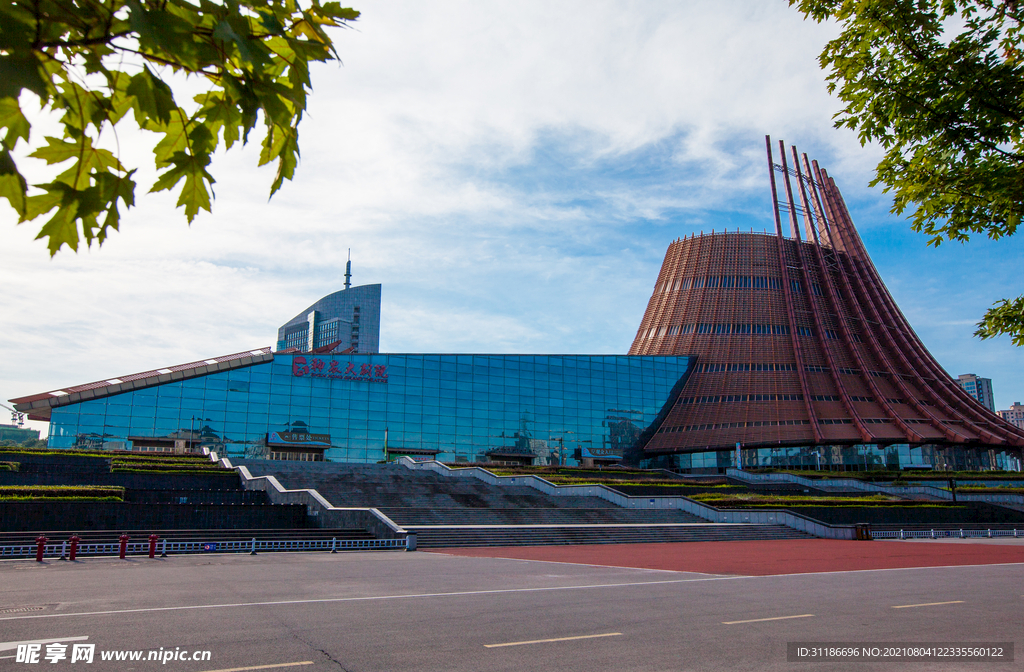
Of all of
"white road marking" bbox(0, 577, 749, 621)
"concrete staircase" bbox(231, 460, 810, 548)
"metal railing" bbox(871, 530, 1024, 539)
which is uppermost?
"white road marking" bbox(0, 577, 749, 621)

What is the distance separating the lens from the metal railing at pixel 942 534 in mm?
31172

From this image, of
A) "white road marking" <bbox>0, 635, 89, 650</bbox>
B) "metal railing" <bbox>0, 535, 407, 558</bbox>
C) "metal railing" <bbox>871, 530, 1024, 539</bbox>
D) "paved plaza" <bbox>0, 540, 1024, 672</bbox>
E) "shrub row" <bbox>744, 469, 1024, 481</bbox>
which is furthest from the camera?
"shrub row" <bbox>744, 469, 1024, 481</bbox>

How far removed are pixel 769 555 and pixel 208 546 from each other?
682 inches

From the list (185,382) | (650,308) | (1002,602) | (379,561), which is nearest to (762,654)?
(1002,602)

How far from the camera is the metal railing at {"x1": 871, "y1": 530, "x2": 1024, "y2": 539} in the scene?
102 feet

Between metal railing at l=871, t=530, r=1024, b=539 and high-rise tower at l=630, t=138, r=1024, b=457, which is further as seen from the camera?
high-rise tower at l=630, t=138, r=1024, b=457

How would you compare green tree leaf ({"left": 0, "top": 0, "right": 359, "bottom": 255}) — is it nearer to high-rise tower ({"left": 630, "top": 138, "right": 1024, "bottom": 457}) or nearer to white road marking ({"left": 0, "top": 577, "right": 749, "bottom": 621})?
white road marking ({"left": 0, "top": 577, "right": 749, "bottom": 621})

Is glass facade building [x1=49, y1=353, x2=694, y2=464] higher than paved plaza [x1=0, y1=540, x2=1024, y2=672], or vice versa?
glass facade building [x1=49, y1=353, x2=694, y2=464]

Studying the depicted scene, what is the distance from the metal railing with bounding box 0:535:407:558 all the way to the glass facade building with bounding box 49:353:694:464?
37.1m

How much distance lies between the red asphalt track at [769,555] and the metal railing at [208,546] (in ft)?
7.59

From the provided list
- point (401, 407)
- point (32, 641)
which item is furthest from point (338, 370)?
point (32, 641)

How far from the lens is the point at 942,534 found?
1268 inches

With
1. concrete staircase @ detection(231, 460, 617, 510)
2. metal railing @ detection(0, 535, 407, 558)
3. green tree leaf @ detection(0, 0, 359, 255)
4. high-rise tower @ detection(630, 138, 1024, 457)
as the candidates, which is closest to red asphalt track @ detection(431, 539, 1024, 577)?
metal railing @ detection(0, 535, 407, 558)

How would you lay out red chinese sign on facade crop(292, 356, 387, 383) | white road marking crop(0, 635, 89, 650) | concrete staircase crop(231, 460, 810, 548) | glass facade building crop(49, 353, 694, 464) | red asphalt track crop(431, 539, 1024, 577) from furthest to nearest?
red chinese sign on facade crop(292, 356, 387, 383), glass facade building crop(49, 353, 694, 464), concrete staircase crop(231, 460, 810, 548), red asphalt track crop(431, 539, 1024, 577), white road marking crop(0, 635, 89, 650)
